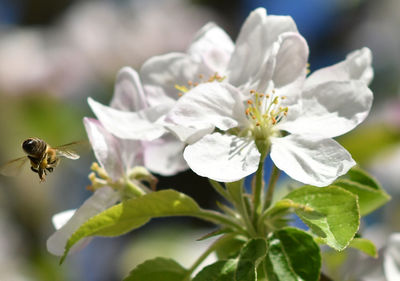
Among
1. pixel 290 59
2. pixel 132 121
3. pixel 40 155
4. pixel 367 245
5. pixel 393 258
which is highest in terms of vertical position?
pixel 290 59

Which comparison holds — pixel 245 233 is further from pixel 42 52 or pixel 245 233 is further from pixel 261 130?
pixel 42 52

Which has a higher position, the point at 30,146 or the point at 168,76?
the point at 168,76

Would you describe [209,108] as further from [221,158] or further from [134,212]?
[134,212]

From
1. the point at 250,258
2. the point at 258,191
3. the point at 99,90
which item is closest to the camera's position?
the point at 250,258

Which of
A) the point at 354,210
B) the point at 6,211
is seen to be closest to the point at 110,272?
the point at 6,211

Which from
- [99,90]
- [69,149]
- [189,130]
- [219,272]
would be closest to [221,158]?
[189,130]

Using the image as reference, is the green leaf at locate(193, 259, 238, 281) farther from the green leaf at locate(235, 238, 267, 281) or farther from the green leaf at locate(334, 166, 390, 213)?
the green leaf at locate(334, 166, 390, 213)
